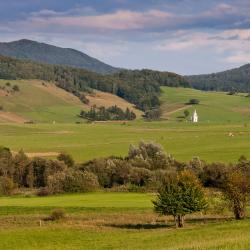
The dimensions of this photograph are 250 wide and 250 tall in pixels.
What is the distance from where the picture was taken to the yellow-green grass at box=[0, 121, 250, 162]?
10888cm

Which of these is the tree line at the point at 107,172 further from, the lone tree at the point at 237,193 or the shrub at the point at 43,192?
the lone tree at the point at 237,193

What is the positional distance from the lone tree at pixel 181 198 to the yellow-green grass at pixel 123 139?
49281mm

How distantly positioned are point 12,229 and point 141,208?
1485 cm

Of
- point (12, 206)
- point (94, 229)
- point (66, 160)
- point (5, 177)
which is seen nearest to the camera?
point (94, 229)

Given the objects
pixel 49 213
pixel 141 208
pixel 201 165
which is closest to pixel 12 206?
pixel 49 213

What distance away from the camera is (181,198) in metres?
48.2

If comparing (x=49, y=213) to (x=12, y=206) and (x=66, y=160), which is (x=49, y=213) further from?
(x=66, y=160)

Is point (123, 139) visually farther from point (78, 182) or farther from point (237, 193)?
→ point (237, 193)

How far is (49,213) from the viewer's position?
5575cm

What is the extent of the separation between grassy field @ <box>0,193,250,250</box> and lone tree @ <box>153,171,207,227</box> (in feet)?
3.78

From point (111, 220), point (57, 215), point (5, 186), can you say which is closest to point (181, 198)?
point (111, 220)

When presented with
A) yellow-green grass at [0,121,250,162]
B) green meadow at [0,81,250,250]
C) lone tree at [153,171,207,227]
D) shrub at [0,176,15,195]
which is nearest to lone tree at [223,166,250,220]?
green meadow at [0,81,250,250]

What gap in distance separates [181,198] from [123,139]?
8426 cm

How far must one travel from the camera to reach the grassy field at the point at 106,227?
3488cm
